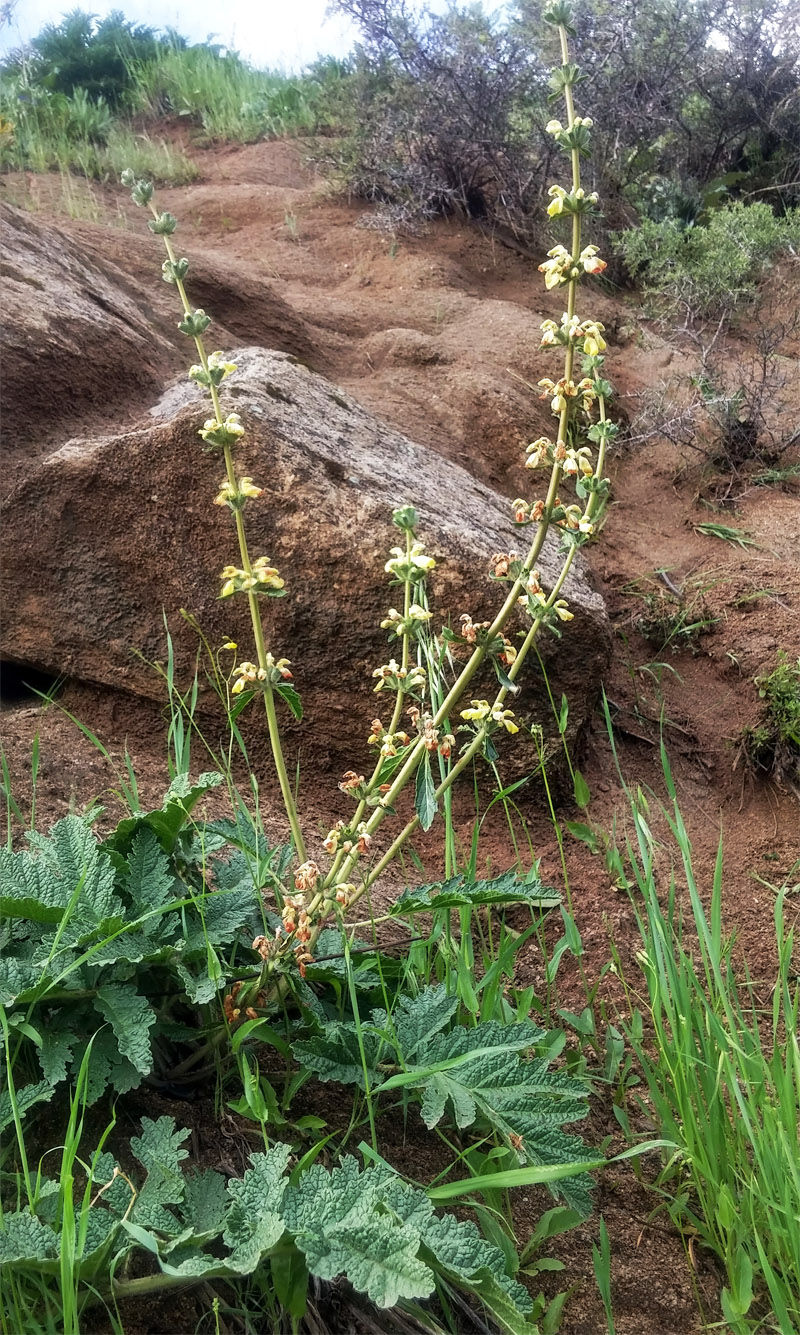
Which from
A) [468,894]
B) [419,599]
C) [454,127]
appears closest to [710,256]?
[454,127]

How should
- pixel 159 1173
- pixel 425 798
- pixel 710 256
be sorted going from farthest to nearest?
pixel 710 256 → pixel 425 798 → pixel 159 1173

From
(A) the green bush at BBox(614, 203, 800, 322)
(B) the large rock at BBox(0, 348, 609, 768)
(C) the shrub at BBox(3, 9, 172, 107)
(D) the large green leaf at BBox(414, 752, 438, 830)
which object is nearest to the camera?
(D) the large green leaf at BBox(414, 752, 438, 830)

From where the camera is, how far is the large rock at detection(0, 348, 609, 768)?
2.36 metres

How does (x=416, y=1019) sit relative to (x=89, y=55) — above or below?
below

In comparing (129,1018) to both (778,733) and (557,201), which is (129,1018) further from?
(778,733)

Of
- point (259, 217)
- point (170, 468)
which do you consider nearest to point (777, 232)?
point (259, 217)

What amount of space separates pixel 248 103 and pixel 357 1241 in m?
9.06

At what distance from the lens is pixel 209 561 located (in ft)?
7.92

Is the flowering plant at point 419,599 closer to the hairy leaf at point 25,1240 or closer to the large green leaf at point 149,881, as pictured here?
the large green leaf at point 149,881

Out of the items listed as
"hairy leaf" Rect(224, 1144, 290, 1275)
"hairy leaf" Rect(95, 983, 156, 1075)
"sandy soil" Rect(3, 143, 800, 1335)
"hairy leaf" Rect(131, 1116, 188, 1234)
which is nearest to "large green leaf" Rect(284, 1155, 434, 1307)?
"hairy leaf" Rect(224, 1144, 290, 1275)

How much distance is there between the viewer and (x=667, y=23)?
6.18 metres

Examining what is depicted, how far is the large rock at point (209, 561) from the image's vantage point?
2357 mm

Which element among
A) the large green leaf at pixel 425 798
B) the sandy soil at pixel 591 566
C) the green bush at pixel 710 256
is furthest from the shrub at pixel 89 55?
the large green leaf at pixel 425 798

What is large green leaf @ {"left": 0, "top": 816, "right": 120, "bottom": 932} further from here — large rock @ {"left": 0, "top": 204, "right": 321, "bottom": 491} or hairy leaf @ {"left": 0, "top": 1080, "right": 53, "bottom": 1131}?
large rock @ {"left": 0, "top": 204, "right": 321, "bottom": 491}
